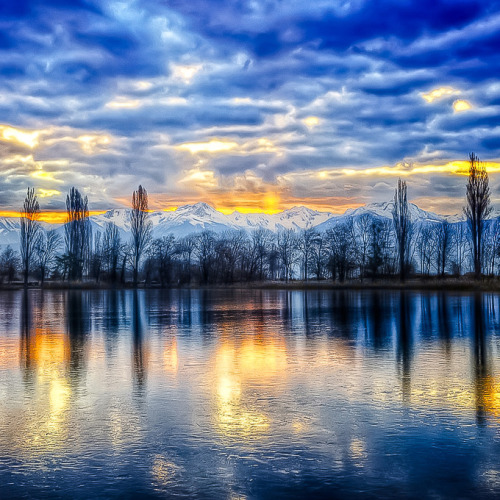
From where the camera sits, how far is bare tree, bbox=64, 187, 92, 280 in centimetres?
8031

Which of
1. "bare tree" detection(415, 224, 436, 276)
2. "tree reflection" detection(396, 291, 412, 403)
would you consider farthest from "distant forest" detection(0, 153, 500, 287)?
"tree reflection" detection(396, 291, 412, 403)

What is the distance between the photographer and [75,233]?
3278 inches

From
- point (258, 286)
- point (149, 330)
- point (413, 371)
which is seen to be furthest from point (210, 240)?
point (413, 371)

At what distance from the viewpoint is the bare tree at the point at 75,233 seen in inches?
3162

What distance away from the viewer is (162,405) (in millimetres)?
8789

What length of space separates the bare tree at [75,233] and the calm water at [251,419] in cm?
6615

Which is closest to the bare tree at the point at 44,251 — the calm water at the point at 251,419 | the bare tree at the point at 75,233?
the bare tree at the point at 75,233

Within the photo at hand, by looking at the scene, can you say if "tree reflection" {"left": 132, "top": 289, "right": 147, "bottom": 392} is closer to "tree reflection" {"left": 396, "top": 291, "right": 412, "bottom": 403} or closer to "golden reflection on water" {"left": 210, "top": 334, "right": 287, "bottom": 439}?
"golden reflection on water" {"left": 210, "top": 334, "right": 287, "bottom": 439}

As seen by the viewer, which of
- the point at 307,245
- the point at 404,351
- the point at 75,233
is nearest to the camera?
the point at 404,351

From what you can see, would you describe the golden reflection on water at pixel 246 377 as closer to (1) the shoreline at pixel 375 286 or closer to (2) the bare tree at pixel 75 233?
(1) the shoreline at pixel 375 286

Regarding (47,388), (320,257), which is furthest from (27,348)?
(320,257)

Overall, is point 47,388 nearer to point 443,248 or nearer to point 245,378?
point 245,378

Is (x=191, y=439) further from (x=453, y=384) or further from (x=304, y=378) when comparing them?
(x=453, y=384)

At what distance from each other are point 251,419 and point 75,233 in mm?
79119
